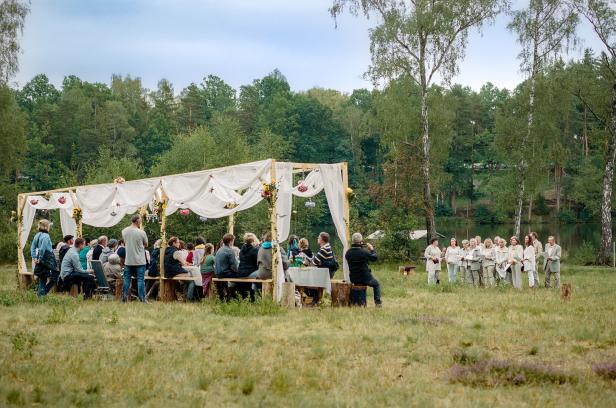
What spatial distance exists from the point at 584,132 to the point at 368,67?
4347 centimetres

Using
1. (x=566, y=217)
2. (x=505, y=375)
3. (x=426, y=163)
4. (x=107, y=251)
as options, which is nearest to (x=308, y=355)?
(x=505, y=375)

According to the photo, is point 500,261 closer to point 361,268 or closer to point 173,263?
point 361,268

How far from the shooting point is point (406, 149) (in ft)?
136

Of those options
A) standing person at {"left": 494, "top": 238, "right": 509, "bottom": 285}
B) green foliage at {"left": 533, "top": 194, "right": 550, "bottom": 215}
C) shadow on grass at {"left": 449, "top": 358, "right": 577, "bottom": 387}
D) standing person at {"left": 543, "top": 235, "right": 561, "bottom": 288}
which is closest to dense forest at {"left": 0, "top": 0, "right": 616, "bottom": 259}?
green foliage at {"left": 533, "top": 194, "right": 550, "bottom": 215}

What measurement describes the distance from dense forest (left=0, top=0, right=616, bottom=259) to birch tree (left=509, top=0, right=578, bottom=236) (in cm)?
27

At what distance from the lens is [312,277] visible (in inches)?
650

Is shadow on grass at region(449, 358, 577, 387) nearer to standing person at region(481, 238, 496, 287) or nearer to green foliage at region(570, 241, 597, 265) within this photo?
standing person at region(481, 238, 496, 287)

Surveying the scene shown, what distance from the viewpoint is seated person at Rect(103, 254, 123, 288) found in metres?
18.7

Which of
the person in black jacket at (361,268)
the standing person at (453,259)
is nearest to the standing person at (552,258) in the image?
the standing person at (453,259)

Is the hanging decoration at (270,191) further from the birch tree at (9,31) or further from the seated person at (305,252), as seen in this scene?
the birch tree at (9,31)

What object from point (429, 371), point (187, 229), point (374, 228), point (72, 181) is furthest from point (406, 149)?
point (429, 371)

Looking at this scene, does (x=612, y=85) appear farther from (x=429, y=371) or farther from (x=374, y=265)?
(x=429, y=371)

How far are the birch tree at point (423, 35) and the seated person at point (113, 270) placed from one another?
20.4 m

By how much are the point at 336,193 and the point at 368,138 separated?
68.4m
